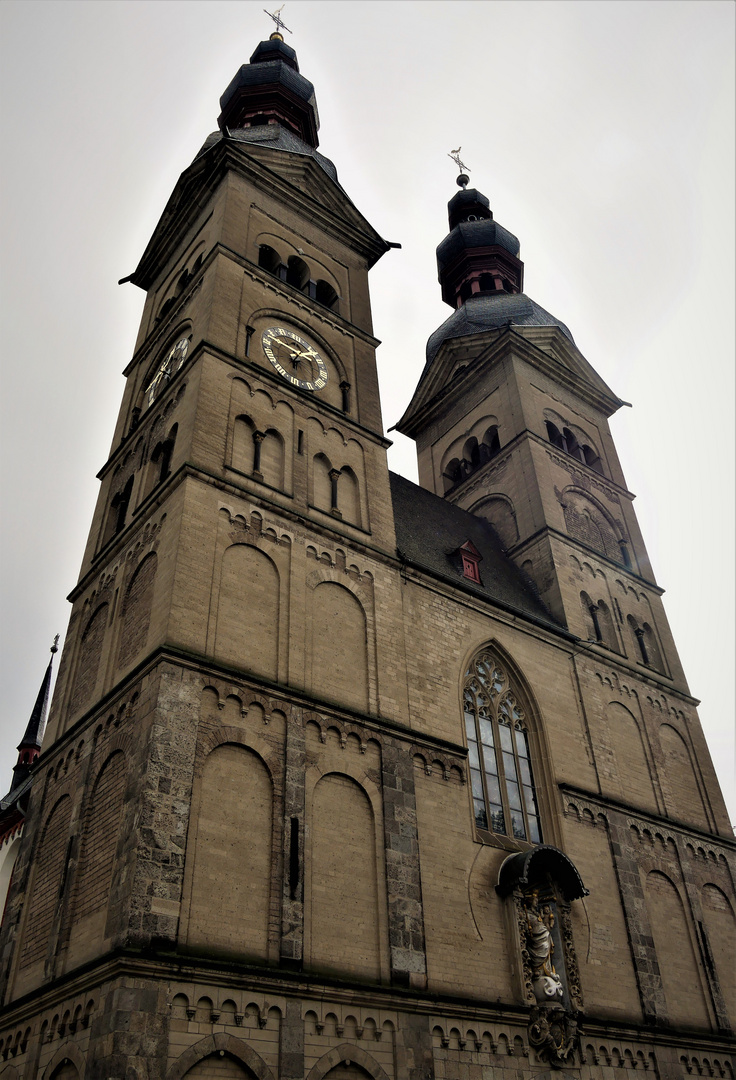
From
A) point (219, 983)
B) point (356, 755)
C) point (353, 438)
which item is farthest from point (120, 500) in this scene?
point (219, 983)

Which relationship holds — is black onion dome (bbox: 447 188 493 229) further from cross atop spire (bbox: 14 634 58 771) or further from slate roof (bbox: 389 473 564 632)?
cross atop spire (bbox: 14 634 58 771)

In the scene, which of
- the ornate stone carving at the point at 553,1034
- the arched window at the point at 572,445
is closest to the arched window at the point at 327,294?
the arched window at the point at 572,445

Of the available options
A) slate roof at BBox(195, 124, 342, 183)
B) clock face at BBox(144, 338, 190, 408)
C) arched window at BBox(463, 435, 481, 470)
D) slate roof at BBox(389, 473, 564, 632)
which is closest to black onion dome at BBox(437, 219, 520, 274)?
slate roof at BBox(195, 124, 342, 183)

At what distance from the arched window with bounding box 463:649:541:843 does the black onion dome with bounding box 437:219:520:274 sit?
73.4 feet

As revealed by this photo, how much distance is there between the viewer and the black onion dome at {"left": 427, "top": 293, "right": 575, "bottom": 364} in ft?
103

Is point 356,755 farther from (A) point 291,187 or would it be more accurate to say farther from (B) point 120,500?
(A) point 291,187

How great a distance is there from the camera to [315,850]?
13703mm

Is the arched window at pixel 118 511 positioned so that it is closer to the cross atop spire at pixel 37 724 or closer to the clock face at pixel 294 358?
the clock face at pixel 294 358

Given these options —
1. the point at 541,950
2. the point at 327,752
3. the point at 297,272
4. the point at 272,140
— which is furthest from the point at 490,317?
the point at 541,950

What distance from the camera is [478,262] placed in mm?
36625

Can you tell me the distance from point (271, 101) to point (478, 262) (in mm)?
9837

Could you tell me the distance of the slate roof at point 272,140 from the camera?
26922 mm

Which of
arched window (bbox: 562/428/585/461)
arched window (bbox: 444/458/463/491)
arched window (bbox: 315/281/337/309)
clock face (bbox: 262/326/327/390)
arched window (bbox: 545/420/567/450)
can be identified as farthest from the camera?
arched window (bbox: 444/458/463/491)

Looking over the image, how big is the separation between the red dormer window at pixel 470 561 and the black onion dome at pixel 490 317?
11.6m
